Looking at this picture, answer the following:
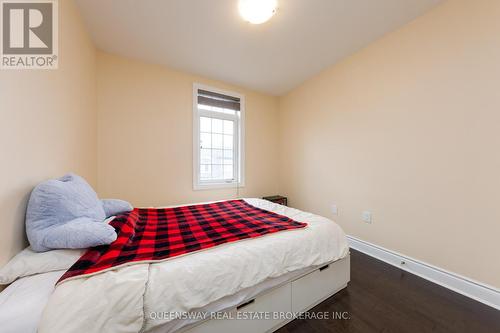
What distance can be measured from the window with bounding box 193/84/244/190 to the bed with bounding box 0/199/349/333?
185 centimetres

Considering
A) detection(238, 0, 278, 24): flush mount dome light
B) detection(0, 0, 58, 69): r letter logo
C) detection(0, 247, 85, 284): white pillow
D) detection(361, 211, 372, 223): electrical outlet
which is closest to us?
detection(0, 247, 85, 284): white pillow

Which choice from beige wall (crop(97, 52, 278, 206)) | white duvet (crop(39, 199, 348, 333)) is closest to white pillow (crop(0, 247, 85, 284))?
white duvet (crop(39, 199, 348, 333))

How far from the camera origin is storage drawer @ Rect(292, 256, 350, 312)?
124 cm

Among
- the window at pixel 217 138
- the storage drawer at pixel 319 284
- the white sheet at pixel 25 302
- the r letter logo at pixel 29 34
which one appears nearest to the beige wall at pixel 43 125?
the r letter logo at pixel 29 34

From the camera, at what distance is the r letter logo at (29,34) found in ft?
2.97

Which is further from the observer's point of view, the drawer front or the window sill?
the window sill

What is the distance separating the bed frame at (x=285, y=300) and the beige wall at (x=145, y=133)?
6.14 ft

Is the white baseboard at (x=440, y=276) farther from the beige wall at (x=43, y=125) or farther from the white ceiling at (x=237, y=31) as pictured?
the beige wall at (x=43, y=125)

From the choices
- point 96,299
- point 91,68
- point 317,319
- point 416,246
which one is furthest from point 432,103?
point 91,68

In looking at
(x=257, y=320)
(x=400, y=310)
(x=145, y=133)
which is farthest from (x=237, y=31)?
(x=400, y=310)

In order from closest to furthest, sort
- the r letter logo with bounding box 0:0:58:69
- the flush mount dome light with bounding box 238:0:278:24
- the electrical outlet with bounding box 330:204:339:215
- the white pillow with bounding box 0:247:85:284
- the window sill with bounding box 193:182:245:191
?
1. the white pillow with bounding box 0:247:85:284
2. the r letter logo with bounding box 0:0:58:69
3. the flush mount dome light with bounding box 238:0:278:24
4. the electrical outlet with bounding box 330:204:339:215
5. the window sill with bounding box 193:182:245:191

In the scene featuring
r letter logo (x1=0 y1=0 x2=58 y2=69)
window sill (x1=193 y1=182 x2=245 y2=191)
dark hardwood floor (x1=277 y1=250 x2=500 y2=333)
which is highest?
r letter logo (x1=0 y1=0 x2=58 y2=69)

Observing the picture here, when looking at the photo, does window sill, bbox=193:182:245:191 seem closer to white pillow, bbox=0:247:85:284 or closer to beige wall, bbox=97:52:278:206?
beige wall, bbox=97:52:278:206

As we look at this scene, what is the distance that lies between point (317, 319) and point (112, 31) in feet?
10.4
